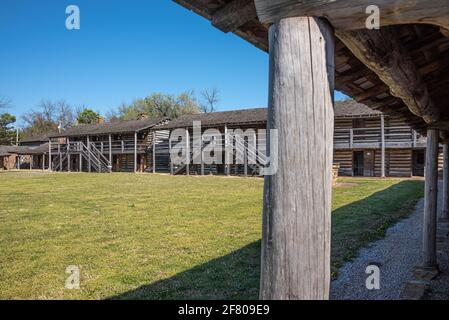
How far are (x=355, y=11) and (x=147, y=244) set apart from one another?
6.93 m

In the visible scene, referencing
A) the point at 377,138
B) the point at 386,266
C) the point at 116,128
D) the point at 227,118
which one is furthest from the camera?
the point at 116,128

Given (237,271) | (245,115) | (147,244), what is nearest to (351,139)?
(245,115)

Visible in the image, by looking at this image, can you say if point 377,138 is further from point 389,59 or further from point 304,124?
point 304,124

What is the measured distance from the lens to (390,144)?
28297 mm

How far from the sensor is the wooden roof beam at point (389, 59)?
7.41 ft

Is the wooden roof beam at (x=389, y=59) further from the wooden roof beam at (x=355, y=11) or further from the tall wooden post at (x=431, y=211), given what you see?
the tall wooden post at (x=431, y=211)

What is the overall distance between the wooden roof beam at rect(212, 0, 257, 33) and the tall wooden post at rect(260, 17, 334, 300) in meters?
0.62

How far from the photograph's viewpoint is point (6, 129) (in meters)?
74.9

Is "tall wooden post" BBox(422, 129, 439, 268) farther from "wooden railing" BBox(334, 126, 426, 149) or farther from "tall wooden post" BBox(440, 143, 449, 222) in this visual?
"wooden railing" BBox(334, 126, 426, 149)

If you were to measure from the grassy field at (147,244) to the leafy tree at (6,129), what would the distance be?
234 ft

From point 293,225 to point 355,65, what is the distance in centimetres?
236

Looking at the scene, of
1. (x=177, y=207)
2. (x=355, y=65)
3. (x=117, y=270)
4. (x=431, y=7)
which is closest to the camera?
(x=431, y=7)
